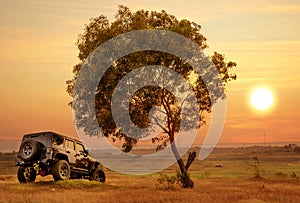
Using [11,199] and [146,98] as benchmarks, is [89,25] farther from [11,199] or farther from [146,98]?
[11,199]

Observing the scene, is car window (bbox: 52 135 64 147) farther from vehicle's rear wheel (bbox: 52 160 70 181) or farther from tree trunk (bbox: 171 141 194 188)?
tree trunk (bbox: 171 141 194 188)

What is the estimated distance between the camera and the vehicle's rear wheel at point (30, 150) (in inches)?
1222

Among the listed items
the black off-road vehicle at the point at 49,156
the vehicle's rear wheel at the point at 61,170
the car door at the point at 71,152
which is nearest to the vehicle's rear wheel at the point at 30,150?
the black off-road vehicle at the point at 49,156

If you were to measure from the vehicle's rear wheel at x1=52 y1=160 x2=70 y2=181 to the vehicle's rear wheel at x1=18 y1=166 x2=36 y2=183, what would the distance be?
2.00m

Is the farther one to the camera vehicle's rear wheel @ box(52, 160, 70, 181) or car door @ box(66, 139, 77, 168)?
car door @ box(66, 139, 77, 168)

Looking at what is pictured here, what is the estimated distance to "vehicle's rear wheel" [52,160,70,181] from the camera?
31.6 meters

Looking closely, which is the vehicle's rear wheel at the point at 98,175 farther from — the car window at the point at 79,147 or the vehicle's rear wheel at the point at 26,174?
the vehicle's rear wheel at the point at 26,174

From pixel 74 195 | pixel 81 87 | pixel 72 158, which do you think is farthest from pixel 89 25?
pixel 74 195

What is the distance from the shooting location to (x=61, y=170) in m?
32.0

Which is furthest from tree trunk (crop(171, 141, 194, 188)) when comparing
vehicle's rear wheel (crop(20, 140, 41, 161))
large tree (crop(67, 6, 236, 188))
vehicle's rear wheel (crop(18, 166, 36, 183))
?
vehicle's rear wheel (crop(20, 140, 41, 161))

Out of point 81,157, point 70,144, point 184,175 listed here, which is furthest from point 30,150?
point 184,175

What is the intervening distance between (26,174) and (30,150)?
2.39 meters

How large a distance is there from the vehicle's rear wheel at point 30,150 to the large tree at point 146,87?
6902 millimetres

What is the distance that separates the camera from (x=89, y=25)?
126ft
